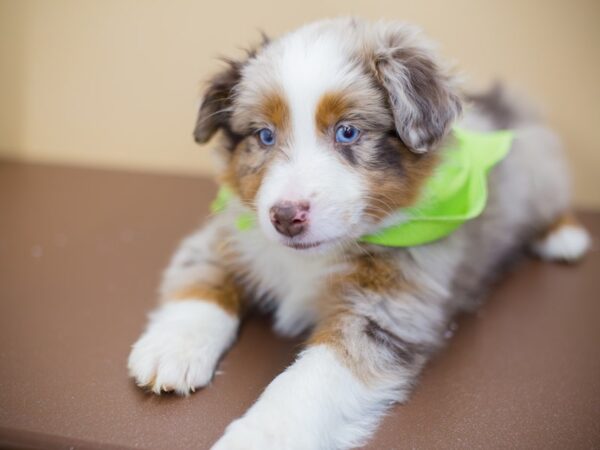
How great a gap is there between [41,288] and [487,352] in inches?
67.7

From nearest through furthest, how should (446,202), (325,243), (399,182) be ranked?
(325,243)
(399,182)
(446,202)

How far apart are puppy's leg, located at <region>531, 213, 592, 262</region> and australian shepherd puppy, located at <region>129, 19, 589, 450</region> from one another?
0.76 m

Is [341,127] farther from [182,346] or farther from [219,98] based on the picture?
[182,346]

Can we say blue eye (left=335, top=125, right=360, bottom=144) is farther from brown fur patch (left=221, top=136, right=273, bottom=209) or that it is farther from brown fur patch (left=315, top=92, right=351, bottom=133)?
brown fur patch (left=221, top=136, right=273, bottom=209)

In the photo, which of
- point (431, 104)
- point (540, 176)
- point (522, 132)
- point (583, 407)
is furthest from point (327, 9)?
point (583, 407)

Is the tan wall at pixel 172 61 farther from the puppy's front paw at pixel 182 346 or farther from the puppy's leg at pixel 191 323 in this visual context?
the puppy's front paw at pixel 182 346

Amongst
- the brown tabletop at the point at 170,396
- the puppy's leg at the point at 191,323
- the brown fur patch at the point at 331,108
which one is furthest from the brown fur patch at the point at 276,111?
the brown tabletop at the point at 170,396

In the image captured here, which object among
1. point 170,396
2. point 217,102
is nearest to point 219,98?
point 217,102

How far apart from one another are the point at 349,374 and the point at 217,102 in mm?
1115

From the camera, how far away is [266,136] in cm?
208

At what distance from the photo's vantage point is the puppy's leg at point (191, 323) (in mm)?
1842

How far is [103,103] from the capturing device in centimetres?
400

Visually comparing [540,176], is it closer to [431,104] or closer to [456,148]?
[456,148]

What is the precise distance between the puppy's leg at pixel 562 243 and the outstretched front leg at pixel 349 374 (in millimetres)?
1123
